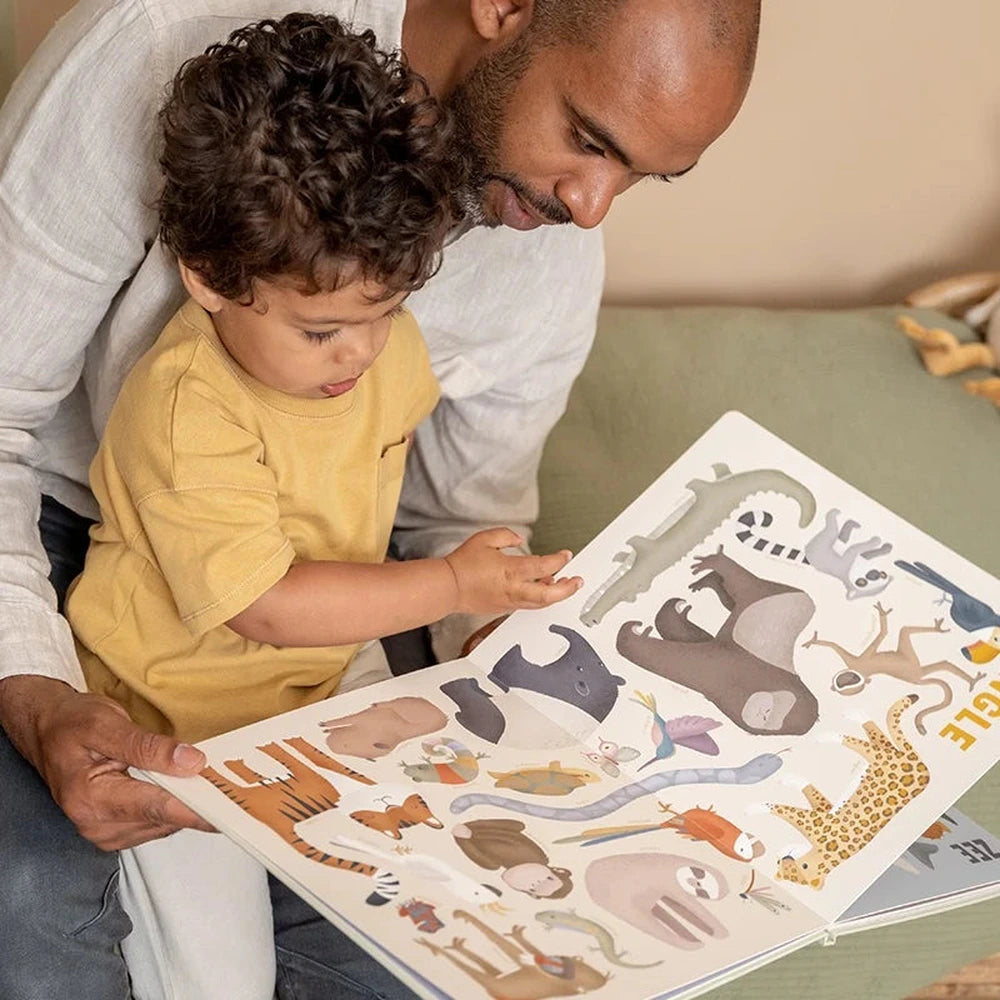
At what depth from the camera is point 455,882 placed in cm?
96

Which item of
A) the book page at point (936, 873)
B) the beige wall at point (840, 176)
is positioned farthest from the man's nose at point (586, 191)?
the beige wall at point (840, 176)

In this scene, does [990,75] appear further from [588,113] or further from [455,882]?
[455,882]

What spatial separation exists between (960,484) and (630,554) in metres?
0.65

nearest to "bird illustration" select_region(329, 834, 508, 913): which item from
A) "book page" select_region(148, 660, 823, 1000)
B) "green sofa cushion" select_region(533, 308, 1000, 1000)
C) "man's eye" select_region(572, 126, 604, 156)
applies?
"book page" select_region(148, 660, 823, 1000)

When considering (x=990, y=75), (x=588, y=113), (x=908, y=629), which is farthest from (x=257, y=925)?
(x=990, y=75)

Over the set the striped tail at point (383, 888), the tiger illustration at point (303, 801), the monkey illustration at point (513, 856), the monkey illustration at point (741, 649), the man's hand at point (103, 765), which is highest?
the monkey illustration at point (741, 649)

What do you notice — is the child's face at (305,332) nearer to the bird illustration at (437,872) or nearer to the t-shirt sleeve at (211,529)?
the t-shirt sleeve at (211,529)

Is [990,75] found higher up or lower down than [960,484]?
higher up

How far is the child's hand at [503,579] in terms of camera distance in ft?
3.88

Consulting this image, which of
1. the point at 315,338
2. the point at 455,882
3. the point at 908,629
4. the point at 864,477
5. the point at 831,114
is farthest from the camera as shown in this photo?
the point at 831,114

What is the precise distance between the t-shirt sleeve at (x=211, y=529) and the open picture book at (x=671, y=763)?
0.34ft

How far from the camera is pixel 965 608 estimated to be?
3.90 ft

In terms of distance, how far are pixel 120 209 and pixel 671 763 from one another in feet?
→ 2.04

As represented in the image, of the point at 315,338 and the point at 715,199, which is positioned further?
the point at 715,199
